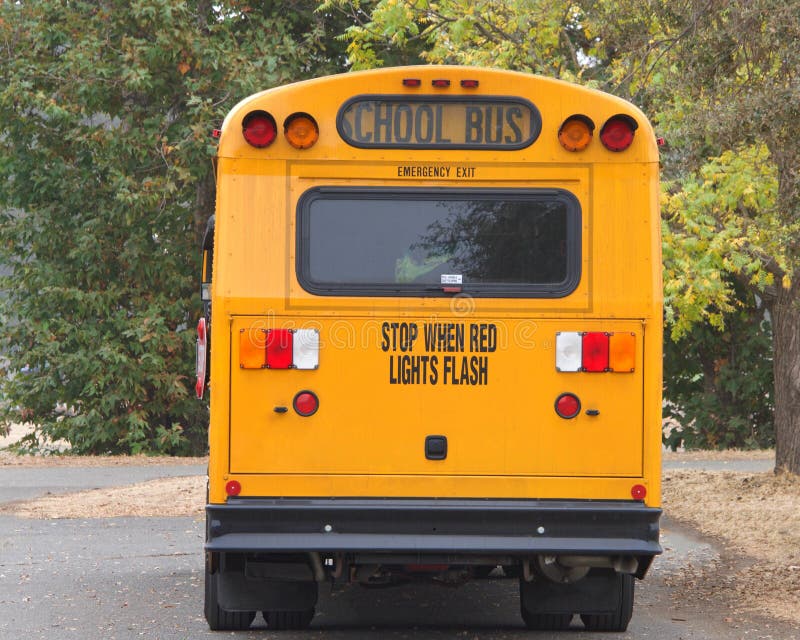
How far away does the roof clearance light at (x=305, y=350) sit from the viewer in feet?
21.1

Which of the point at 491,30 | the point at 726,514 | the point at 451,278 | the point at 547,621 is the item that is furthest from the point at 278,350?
the point at 491,30

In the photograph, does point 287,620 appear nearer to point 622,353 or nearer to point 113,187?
point 622,353

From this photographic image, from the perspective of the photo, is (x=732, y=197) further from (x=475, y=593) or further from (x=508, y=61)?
(x=475, y=593)

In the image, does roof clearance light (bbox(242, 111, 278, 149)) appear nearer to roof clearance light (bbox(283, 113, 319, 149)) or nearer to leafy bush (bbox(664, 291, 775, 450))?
roof clearance light (bbox(283, 113, 319, 149))

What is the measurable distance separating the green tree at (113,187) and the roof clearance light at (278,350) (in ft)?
40.1

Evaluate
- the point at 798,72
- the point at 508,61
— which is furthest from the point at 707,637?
the point at 508,61

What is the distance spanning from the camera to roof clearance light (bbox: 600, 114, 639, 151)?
6.55 metres

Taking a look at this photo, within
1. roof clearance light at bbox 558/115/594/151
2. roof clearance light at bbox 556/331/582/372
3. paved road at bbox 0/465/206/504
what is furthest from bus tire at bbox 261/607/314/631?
paved road at bbox 0/465/206/504

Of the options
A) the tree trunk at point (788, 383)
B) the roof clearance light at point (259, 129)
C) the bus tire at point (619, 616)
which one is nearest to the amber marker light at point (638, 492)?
the bus tire at point (619, 616)

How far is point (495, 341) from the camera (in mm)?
6504

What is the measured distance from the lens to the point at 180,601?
27.2 ft

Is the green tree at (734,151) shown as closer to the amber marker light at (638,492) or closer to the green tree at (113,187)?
the amber marker light at (638,492)

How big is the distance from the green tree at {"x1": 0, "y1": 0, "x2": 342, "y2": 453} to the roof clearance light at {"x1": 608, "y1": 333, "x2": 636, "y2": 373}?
12597 millimetres

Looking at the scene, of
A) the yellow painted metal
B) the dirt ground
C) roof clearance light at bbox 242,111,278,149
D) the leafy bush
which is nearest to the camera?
the yellow painted metal
